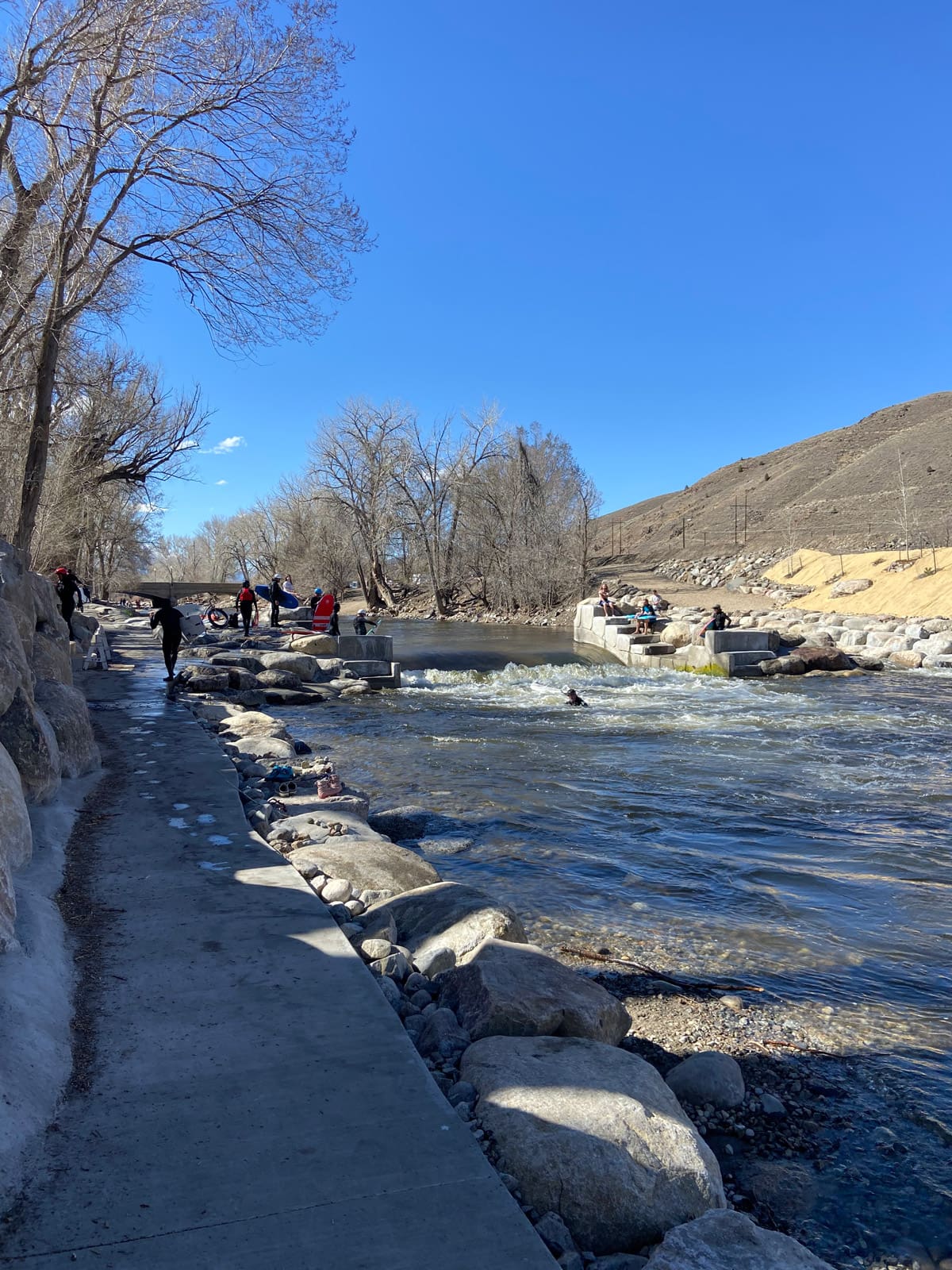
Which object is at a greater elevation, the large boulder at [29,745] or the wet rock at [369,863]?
the large boulder at [29,745]

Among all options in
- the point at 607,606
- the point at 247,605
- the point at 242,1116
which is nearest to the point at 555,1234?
the point at 242,1116

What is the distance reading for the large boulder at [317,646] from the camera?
22.0m

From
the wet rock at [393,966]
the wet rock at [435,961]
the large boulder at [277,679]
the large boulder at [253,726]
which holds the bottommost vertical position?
the wet rock at [435,961]

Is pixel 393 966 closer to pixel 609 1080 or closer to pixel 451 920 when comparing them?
pixel 451 920

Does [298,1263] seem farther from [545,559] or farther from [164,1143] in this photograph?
[545,559]

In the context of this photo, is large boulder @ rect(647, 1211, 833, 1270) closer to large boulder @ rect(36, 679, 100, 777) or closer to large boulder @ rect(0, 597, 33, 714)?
large boulder @ rect(0, 597, 33, 714)

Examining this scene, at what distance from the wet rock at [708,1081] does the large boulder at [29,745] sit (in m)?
4.03

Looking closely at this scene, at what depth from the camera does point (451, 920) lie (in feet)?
15.7

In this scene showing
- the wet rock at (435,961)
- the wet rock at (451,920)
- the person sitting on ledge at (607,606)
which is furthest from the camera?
the person sitting on ledge at (607,606)

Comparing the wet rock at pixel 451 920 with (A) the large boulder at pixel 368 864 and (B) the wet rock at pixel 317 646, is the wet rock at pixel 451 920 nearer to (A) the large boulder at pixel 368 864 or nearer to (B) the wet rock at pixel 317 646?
(A) the large boulder at pixel 368 864

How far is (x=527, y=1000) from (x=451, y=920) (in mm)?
1143

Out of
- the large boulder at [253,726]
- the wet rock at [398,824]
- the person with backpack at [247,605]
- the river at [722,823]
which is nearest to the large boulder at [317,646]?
the river at [722,823]

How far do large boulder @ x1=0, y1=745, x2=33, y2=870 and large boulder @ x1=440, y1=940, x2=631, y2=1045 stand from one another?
2.14 meters

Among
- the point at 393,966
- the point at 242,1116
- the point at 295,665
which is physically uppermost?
the point at 295,665
